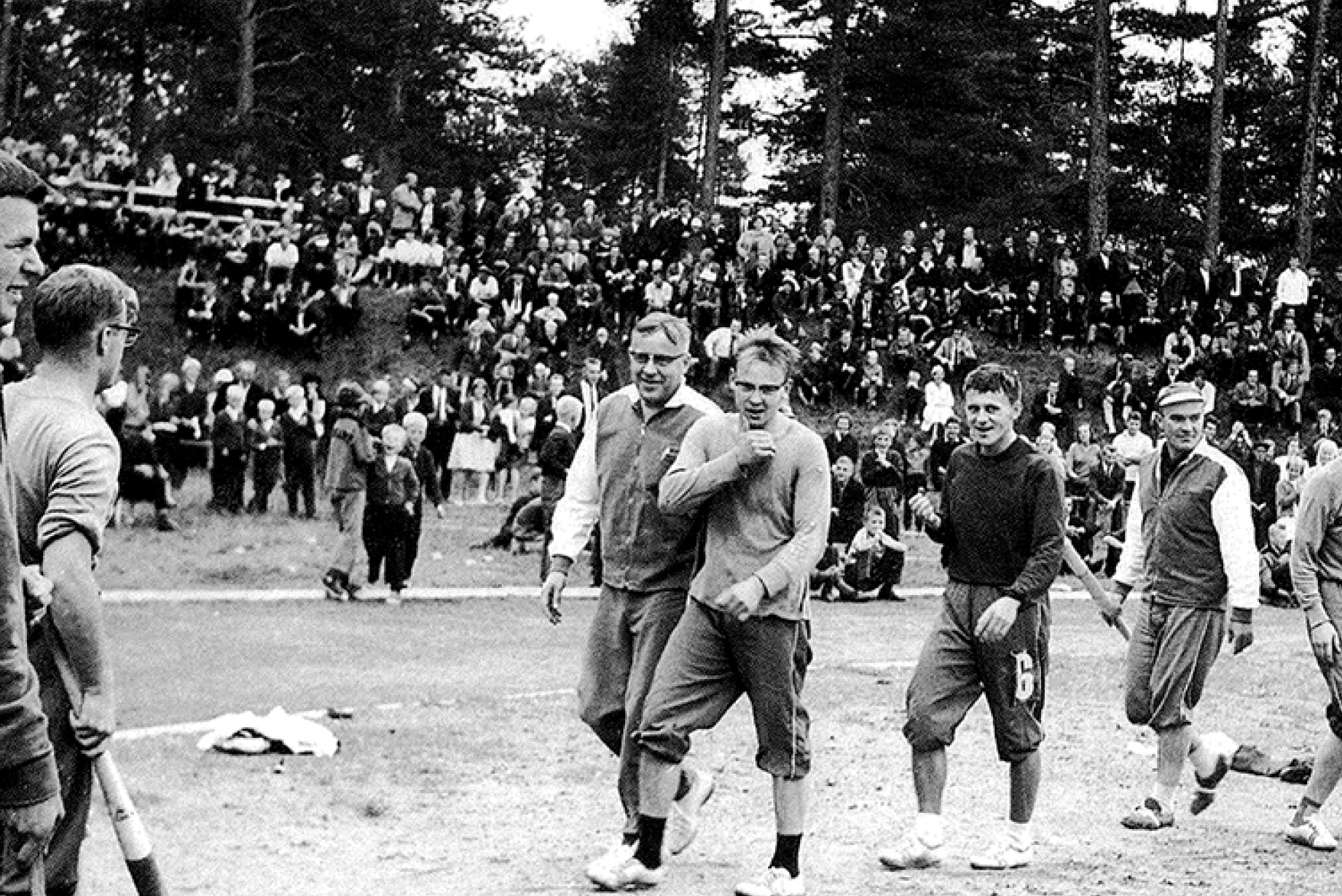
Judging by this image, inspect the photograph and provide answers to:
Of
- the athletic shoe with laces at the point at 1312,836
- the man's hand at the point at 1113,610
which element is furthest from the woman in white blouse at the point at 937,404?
the athletic shoe with laces at the point at 1312,836

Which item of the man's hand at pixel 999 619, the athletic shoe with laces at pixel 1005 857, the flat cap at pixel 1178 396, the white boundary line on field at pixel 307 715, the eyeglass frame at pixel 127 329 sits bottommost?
the white boundary line on field at pixel 307 715

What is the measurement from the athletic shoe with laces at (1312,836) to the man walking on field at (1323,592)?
0.08 ft

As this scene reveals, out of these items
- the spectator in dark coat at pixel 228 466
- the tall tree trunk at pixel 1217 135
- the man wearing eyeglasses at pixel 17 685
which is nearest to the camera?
the man wearing eyeglasses at pixel 17 685

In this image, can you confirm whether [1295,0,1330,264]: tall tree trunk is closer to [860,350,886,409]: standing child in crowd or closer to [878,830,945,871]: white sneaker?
[860,350,886,409]: standing child in crowd

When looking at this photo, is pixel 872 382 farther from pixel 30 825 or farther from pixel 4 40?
pixel 30 825

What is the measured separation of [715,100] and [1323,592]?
31850 millimetres

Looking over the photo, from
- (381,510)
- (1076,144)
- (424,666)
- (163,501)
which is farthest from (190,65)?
(424,666)

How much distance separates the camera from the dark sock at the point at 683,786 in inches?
268

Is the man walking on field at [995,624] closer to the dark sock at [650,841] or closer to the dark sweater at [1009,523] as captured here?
the dark sweater at [1009,523]

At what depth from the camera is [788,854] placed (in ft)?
20.1

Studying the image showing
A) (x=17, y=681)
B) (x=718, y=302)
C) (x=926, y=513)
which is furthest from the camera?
(x=718, y=302)

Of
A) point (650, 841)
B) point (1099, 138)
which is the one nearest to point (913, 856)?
point (650, 841)

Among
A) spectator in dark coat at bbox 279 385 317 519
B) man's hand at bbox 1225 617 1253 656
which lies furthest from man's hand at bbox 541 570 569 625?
spectator in dark coat at bbox 279 385 317 519

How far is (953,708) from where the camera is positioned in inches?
269
